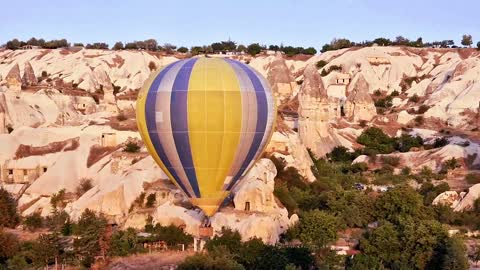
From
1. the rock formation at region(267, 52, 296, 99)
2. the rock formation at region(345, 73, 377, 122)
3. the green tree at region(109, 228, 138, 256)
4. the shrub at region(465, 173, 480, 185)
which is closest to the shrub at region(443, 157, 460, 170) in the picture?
the shrub at region(465, 173, 480, 185)

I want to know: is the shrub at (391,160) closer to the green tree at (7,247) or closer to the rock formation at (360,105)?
the rock formation at (360,105)

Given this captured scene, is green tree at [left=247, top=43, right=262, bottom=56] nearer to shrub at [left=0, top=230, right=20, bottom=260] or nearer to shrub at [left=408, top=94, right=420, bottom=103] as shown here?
shrub at [left=408, top=94, right=420, bottom=103]

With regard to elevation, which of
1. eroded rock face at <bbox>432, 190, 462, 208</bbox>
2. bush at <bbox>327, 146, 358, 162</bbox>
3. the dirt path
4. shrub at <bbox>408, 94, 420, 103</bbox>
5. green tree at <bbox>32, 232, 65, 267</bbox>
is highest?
shrub at <bbox>408, 94, 420, 103</bbox>

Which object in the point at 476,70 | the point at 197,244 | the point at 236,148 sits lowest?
the point at 197,244

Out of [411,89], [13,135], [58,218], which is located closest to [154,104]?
[58,218]

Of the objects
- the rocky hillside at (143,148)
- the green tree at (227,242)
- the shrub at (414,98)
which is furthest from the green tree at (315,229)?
the shrub at (414,98)

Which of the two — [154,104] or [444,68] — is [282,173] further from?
[444,68]

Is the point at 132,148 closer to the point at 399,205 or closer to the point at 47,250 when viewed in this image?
the point at 47,250
